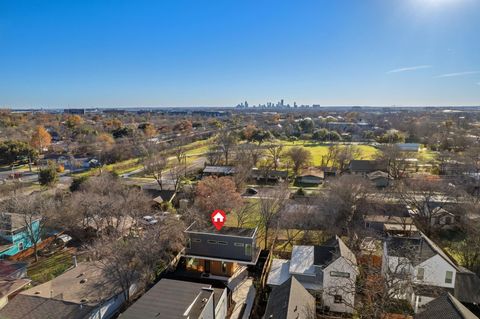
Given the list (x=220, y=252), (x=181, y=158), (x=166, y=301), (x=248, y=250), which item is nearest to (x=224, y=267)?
(x=220, y=252)

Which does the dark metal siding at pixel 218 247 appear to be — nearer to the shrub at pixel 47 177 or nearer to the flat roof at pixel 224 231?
the flat roof at pixel 224 231

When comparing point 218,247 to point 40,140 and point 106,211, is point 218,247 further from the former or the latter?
point 40,140

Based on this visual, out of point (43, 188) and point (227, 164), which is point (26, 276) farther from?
point (227, 164)

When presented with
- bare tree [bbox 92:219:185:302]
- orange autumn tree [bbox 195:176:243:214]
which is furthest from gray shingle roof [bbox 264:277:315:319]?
orange autumn tree [bbox 195:176:243:214]

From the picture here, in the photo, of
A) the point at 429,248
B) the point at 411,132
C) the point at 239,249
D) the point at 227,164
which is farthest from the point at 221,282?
the point at 411,132

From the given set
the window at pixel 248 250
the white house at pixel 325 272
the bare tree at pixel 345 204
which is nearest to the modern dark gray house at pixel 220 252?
the window at pixel 248 250

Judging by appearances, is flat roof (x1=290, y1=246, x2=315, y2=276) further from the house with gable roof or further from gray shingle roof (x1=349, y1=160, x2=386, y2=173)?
gray shingle roof (x1=349, y1=160, x2=386, y2=173)

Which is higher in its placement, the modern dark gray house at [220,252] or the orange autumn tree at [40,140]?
the orange autumn tree at [40,140]
